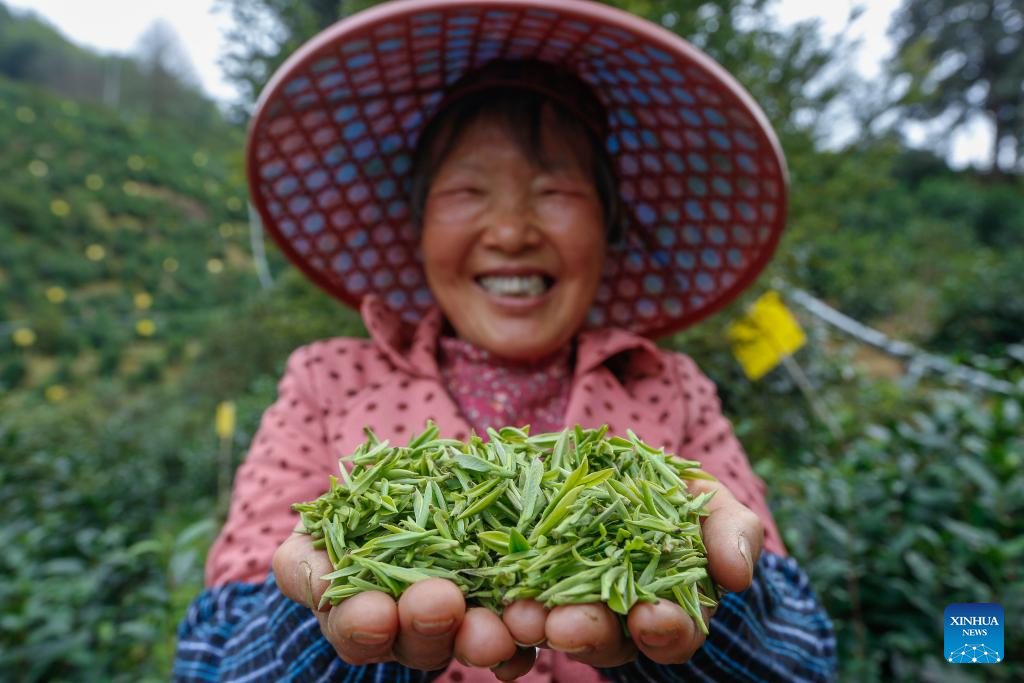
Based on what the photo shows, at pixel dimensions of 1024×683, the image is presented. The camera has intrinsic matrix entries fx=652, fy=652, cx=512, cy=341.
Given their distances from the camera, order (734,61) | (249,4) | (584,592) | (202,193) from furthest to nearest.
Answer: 1. (202,193)
2. (249,4)
3. (734,61)
4. (584,592)

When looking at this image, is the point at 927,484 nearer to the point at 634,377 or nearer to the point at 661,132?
the point at 634,377

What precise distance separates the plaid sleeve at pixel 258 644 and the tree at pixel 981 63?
15.6m

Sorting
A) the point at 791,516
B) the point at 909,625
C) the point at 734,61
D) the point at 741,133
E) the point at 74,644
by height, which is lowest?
the point at 74,644

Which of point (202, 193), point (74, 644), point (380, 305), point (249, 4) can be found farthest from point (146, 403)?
point (202, 193)

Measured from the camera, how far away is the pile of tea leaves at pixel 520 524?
2.09 ft

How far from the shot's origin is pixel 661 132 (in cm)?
144

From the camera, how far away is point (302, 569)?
67 centimetres

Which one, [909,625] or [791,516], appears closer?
[909,625]

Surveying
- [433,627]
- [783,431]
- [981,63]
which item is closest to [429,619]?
[433,627]

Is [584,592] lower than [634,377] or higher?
lower

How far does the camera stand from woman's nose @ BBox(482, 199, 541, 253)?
115cm

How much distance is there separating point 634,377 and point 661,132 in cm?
56

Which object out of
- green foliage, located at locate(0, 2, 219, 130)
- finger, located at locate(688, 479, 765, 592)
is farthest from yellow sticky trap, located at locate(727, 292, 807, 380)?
green foliage, located at locate(0, 2, 219, 130)

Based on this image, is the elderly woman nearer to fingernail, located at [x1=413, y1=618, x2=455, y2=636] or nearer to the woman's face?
the woman's face
